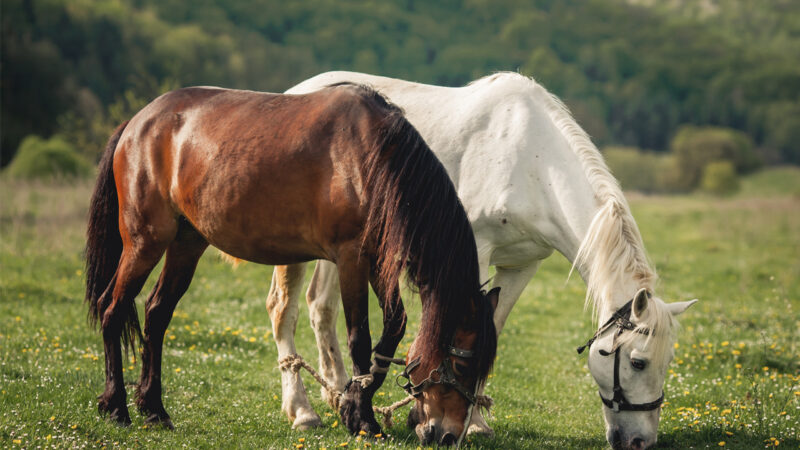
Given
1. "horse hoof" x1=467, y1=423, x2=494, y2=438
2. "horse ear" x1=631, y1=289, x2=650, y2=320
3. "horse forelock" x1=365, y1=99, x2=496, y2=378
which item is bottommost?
"horse hoof" x1=467, y1=423, x2=494, y2=438

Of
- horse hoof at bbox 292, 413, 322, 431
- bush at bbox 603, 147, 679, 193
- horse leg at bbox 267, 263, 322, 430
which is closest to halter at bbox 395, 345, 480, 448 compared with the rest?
horse hoof at bbox 292, 413, 322, 431

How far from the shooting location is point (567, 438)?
17.5 ft

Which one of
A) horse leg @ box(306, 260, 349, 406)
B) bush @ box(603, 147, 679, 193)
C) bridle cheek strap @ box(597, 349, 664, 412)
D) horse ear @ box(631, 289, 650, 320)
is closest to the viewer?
horse ear @ box(631, 289, 650, 320)

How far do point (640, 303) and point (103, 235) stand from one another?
3.85 m

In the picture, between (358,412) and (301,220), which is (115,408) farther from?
(301,220)

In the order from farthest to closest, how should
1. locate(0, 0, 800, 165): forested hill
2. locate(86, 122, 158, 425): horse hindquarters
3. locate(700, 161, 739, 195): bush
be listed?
locate(700, 161, 739, 195): bush < locate(0, 0, 800, 165): forested hill < locate(86, 122, 158, 425): horse hindquarters

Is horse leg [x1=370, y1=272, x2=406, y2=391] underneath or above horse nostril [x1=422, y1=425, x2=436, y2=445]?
above

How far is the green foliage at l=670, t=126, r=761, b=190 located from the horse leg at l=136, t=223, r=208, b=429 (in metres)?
82.0

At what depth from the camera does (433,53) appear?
338 feet

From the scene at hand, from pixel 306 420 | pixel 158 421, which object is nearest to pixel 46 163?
pixel 158 421

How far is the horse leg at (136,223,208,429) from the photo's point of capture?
5.12m

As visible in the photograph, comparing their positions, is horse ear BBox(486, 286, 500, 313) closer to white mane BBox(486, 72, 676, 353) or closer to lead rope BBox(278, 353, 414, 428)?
white mane BBox(486, 72, 676, 353)

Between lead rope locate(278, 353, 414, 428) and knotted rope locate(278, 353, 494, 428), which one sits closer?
knotted rope locate(278, 353, 494, 428)

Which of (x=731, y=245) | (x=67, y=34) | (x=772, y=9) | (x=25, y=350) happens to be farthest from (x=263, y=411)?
(x=772, y=9)
